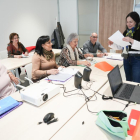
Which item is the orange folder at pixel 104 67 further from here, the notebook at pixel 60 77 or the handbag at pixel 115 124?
the handbag at pixel 115 124

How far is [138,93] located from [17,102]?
1.15 m

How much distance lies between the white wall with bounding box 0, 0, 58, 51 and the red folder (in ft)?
13.3

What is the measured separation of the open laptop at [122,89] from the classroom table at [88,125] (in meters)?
0.08

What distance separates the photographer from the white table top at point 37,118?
94 centimetres

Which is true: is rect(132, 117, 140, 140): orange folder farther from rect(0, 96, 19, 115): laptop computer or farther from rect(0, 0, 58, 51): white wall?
rect(0, 0, 58, 51): white wall

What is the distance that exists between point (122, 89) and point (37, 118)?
90 centimetres

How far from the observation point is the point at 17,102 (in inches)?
50.0

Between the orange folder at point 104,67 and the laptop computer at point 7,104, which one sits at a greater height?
the orange folder at point 104,67

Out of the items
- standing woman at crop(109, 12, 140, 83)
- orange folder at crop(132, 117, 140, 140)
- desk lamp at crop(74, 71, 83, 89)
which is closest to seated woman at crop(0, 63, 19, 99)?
desk lamp at crop(74, 71, 83, 89)

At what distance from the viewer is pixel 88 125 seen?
99 centimetres

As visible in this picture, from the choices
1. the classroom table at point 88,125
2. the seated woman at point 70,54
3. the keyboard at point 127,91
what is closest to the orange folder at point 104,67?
the seated woman at point 70,54

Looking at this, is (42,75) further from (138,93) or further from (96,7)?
(96,7)

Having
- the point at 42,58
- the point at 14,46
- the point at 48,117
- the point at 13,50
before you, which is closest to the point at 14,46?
the point at 14,46

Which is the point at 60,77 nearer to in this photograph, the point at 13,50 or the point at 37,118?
the point at 37,118
